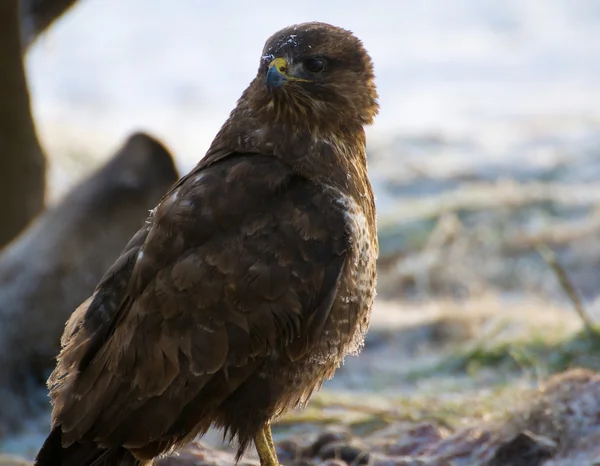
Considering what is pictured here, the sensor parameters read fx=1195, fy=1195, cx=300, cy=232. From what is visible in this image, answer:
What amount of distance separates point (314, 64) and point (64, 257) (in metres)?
3.42

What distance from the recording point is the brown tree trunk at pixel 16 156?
9555 millimetres

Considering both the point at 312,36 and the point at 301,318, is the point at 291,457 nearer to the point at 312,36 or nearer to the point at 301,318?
the point at 301,318

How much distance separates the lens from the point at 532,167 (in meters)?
14.8

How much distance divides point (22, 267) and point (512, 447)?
3.78 metres

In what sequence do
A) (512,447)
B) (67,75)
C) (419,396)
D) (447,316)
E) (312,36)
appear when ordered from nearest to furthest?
(312,36), (512,447), (419,396), (447,316), (67,75)

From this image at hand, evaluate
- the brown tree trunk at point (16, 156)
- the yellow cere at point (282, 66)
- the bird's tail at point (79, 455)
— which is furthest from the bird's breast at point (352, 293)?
the brown tree trunk at point (16, 156)

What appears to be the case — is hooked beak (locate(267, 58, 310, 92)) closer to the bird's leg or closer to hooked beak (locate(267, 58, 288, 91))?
hooked beak (locate(267, 58, 288, 91))

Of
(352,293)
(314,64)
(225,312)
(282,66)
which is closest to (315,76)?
(314,64)

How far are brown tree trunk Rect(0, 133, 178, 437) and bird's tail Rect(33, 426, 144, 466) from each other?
10.2ft

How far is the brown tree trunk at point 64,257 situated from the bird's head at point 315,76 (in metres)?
2.95

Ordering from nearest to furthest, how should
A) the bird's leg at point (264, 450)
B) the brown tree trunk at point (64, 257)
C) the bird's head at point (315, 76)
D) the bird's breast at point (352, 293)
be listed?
the bird's breast at point (352, 293) < the bird's leg at point (264, 450) < the bird's head at point (315, 76) < the brown tree trunk at point (64, 257)

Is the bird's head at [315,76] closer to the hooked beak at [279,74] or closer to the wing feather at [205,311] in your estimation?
the hooked beak at [279,74]

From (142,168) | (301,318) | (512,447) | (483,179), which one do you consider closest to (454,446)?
(512,447)

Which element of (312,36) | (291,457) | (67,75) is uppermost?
(312,36)
